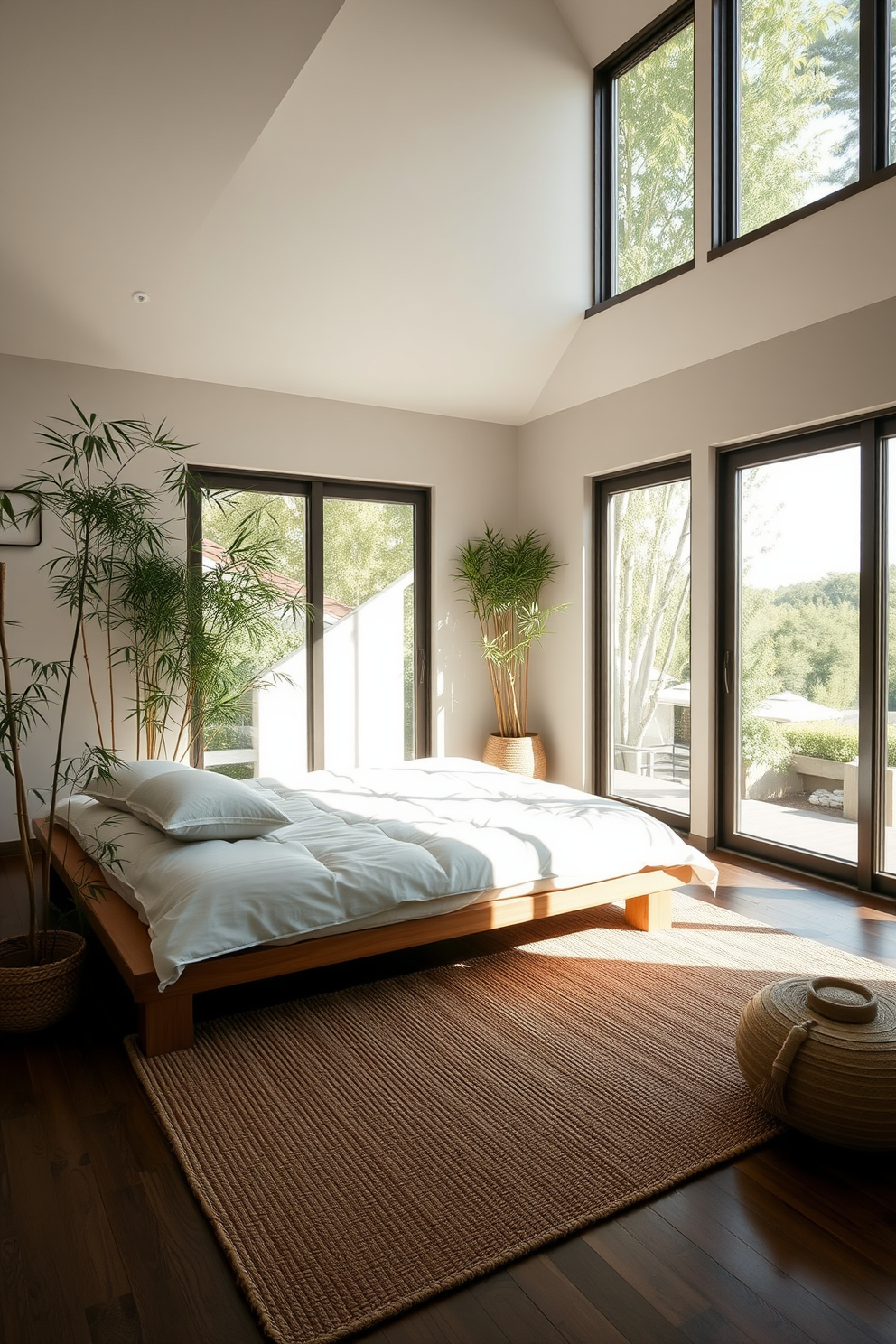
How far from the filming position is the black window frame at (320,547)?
524 centimetres

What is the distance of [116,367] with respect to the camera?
486 cm

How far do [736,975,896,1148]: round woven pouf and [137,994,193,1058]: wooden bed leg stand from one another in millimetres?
1513

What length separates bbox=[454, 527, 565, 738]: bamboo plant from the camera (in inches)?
228

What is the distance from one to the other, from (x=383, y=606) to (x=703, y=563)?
6.89 feet

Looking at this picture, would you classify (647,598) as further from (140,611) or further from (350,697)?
(140,611)

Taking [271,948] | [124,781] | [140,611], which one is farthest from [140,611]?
[271,948]

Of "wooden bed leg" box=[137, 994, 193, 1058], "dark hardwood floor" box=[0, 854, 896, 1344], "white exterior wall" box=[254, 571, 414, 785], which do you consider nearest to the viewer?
"dark hardwood floor" box=[0, 854, 896, 1344]

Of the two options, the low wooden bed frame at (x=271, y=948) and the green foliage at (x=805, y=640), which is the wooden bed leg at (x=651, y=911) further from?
the green foliage at (x=805, y=640)

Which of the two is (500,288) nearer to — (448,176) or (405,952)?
(448,176)

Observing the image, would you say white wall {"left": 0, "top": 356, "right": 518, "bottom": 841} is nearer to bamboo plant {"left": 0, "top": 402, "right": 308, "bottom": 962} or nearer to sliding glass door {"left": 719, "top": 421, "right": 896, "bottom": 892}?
bamboo plant {"left": 0, "top": 402, "right": 308, "bottom": 962}

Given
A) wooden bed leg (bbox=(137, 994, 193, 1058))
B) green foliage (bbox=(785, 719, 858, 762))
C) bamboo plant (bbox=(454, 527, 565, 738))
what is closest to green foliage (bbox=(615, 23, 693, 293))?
bamboo plant (bbox=(454, 527, 565, 738))

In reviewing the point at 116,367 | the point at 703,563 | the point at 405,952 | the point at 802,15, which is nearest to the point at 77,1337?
the point at 405,952

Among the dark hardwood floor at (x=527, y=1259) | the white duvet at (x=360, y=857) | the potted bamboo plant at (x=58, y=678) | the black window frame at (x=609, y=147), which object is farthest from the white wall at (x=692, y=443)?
the dark hardwood floor at (x=527, y=1259)

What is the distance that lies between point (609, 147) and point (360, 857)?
4.38 metres
